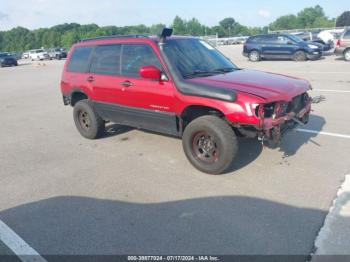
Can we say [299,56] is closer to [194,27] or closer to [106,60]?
[106,60]

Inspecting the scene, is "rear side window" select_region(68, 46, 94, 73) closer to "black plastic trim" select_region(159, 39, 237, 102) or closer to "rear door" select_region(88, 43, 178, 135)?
"rear door" select_region(88, 43, 178, 135)

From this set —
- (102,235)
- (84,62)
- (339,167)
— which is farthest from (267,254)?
(84,62)

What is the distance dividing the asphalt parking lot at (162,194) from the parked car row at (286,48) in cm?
1369

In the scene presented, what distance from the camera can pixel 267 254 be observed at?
124 inches

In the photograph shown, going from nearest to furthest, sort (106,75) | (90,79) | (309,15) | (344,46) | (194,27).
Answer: (106,75) → (90,79) → (344,46) → (194,27) → (309,15)

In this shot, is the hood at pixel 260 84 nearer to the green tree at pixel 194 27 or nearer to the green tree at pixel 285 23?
the green tree at pixel 194 27

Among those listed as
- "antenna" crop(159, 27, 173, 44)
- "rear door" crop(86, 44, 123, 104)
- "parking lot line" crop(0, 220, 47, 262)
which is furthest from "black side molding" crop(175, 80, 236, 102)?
"parking lot line" crop(0, 220, 47, 262)

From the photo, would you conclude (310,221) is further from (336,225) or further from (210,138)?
(210,138)

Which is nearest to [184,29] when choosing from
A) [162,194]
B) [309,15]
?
[309,15]

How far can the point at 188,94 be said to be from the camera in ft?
16.1

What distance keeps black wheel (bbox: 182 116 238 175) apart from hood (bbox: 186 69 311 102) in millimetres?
517

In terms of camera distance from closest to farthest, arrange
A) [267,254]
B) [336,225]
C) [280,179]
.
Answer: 1. [267,254]
2. [336,225]
3. [280,179]

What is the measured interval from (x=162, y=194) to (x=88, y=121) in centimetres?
306

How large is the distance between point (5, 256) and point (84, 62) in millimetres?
4239
